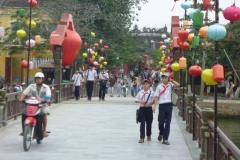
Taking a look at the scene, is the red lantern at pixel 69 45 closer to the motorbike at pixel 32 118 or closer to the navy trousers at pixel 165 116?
the navy trousers at pixel 165 116

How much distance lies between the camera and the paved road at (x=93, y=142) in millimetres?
9695

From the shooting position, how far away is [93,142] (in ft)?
37.3

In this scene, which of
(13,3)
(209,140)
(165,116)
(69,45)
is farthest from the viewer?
(13,3)

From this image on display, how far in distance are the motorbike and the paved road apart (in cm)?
28

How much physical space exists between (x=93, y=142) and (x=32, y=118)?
1.98 m

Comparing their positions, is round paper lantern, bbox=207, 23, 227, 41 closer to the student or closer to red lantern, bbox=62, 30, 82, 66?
the student

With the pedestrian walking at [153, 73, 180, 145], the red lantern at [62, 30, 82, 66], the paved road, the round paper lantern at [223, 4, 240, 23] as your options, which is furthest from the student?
the red lantern at [62, 30, 82, 66]

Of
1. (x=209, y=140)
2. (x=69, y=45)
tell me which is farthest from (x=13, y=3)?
(x=209, y=140)

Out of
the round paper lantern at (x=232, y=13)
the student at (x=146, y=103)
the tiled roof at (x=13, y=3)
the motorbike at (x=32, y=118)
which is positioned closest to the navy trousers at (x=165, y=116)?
the student at (x=146, y=103)

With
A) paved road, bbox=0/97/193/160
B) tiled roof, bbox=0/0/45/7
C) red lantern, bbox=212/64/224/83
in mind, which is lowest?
paved road, bbox=0/97/193/160

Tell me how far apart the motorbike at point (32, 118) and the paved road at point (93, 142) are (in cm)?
28

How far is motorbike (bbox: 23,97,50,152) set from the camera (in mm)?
9781

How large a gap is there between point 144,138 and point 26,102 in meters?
3.22

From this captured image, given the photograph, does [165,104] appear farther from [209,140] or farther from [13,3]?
[13,3]
